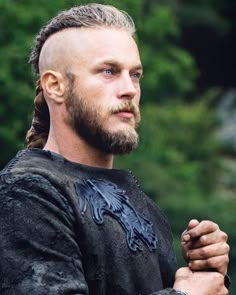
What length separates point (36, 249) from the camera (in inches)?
125

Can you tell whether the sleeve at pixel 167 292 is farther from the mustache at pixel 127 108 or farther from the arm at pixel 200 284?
the mustache at pixel 127 108

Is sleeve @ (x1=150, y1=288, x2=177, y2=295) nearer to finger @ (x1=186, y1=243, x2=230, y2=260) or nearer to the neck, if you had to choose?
finger @ (x1=186, y1=243, x2=230, y2=260)

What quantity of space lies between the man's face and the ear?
0.03 metres

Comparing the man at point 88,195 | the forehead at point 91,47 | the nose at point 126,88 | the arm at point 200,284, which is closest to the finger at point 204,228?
the man at point 88,195

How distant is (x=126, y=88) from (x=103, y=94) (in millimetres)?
73

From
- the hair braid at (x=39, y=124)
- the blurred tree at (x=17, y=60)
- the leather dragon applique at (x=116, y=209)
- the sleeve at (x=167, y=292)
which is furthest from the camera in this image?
the blurred tree at (x=17, y=60)

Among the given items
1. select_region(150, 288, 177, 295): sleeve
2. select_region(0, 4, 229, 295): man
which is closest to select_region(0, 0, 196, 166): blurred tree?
select_region(0, 4, 229, 295): man

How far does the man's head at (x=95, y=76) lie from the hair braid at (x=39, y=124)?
8 cm

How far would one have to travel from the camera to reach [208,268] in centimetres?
340

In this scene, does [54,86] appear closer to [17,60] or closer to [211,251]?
[211,251]

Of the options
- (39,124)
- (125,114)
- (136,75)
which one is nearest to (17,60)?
(39,124)

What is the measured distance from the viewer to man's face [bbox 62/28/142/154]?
11.5 feet

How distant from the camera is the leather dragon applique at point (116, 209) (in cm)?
341

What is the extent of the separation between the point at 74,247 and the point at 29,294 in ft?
0.62
